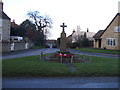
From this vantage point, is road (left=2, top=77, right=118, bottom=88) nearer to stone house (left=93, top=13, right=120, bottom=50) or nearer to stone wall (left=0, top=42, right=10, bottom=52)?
stone wall (left=0, top=42, right=10, bottom=52)

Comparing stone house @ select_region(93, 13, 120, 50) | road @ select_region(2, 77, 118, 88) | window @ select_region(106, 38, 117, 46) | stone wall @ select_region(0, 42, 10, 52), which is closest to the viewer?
road @ select_region(2, 77, 118, 88)

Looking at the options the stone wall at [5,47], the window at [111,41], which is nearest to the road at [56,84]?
the stone wall at [5,47]

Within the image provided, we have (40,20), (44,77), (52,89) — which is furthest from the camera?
(40,20)

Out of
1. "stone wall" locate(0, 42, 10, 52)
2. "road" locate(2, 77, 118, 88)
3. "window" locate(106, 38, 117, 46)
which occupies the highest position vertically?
"window" locate(106, 38, 117, 46)

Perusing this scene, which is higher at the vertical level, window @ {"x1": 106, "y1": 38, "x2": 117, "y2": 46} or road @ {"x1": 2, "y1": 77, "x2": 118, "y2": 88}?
window @ {"x1": 106, "y1": 38, "x2": 117, "y2": 46}

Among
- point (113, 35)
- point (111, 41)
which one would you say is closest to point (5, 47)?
point (111, 41)

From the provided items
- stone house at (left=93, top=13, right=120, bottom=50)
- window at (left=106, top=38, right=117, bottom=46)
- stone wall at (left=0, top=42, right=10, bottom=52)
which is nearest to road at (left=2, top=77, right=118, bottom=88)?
stone wall at (left=0, top=42, right=10, bottom=52)

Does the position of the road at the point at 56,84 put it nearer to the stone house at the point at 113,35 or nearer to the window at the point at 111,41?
the stone house at the point at 113,35

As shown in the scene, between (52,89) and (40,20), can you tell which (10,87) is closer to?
(52,89)

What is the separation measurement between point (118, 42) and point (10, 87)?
122 ft

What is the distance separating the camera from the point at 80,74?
13.1 meters

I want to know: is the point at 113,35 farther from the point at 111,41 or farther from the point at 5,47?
the point at 5,47

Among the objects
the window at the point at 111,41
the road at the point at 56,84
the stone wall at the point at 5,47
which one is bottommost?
the road at the point at 56,84

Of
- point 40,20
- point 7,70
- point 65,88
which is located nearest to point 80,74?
point 65,88
